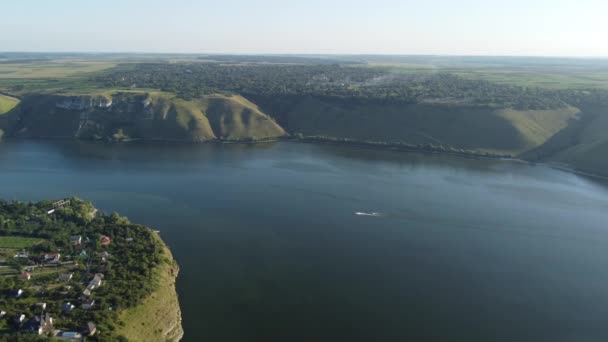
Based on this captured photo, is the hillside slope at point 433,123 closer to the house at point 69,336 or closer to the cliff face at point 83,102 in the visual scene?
the cliff face at point 83,102

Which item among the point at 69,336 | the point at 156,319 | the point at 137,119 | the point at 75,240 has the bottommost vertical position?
the point at 156,319

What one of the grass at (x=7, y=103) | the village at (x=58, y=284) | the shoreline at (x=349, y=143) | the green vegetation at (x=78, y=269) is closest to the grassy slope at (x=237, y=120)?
the shoreline at (x=349, y=143)

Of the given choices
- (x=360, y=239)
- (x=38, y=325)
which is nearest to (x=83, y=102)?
(x=360, y=239)

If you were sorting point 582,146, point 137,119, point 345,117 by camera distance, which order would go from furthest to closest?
point 345,117, point 137,119, point 582,146

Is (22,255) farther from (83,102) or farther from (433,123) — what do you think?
(433,123)

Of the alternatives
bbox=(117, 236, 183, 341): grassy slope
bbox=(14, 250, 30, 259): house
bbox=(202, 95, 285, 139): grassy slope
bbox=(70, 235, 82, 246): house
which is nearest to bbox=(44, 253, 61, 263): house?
bbox=(14, 250, 30, 259): house

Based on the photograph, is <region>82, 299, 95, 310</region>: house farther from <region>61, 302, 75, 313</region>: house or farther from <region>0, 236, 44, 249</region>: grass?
<region>0, 236, 44, 249</region>: grass

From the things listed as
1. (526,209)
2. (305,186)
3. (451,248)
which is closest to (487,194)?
(526,209)

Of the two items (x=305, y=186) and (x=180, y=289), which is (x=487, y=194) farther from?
(x=180, y=289)
